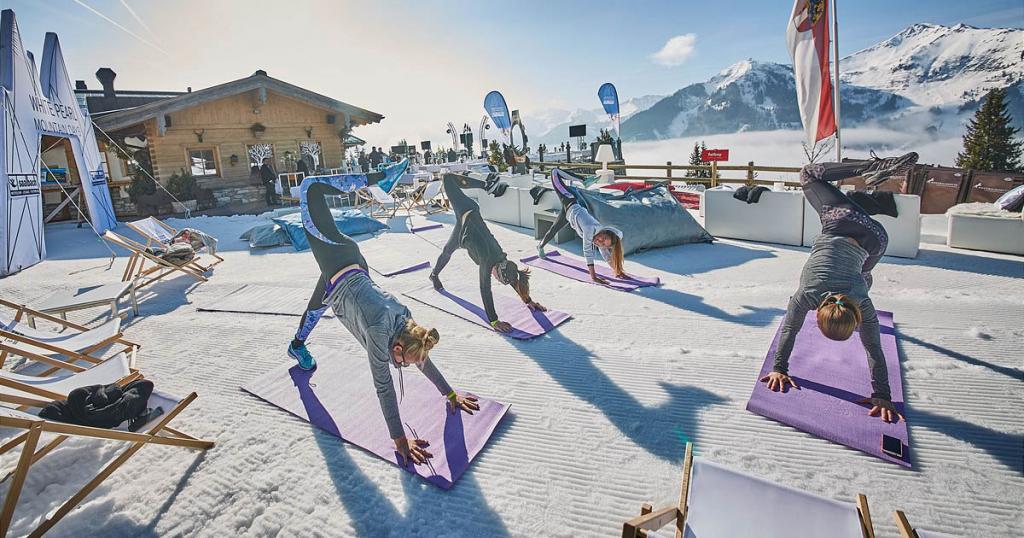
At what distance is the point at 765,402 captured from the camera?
3.21m

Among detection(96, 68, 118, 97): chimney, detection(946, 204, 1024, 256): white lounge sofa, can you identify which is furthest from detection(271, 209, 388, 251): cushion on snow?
detection(96, 68, 118, 97): chimney

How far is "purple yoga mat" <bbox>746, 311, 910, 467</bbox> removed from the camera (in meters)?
2.83

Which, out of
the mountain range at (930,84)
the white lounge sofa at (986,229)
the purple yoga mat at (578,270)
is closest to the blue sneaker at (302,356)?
the purple yoga mat at (578,270)

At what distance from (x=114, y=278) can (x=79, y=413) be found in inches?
249

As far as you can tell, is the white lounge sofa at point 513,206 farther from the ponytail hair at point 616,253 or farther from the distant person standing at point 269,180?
the distant person standing at point 269,180

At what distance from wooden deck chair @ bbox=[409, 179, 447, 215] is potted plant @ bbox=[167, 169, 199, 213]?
293 inches

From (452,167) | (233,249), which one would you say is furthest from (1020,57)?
(233,249)

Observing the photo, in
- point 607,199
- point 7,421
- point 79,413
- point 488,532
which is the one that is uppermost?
point 607,199

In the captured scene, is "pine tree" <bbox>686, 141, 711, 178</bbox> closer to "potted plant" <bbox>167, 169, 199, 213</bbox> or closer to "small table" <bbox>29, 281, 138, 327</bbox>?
"potted plant" <bbox>167, 169, 199, 213</bbox>

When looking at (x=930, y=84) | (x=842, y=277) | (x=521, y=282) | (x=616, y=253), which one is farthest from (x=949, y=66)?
(x=521, y=282)

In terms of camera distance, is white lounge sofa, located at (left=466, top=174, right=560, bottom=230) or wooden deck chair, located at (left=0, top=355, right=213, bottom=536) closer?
wooden deck chair, located at (left=0, top=355, right=213, bottom=536)

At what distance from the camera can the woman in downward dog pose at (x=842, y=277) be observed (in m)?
2.87

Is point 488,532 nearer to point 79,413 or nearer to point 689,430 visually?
point 689,430

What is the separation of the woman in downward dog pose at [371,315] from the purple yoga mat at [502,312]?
1.52m
